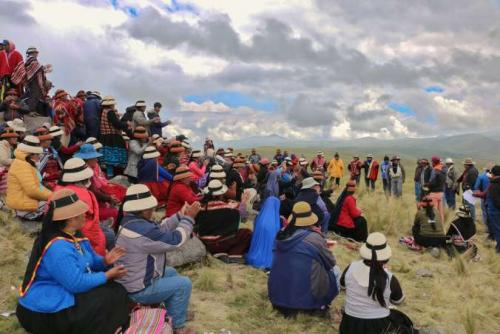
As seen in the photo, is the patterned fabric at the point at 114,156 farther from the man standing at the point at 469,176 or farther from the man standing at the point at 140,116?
the man standing at the point at 469,176

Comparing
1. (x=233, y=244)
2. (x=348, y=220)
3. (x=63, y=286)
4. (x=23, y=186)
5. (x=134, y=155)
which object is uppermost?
(x=134, y=155)

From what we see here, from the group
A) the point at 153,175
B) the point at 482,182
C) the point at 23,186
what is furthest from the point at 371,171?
the point at 23,186

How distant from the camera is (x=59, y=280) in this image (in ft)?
12.4

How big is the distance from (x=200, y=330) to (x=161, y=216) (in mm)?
4582

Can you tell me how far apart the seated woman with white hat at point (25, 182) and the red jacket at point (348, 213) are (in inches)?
259

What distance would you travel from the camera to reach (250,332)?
17.4 feet

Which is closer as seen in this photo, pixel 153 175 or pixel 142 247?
pixel 142 247

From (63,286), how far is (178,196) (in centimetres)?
374

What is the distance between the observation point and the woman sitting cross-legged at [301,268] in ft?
18.0

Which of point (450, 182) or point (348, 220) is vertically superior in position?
point (450, 182)

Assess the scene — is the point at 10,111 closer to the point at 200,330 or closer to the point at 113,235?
the point at 113,235

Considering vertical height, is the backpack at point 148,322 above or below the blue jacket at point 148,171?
below

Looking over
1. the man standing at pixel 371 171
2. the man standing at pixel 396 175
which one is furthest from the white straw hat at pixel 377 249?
the man standing at pixel 371 171

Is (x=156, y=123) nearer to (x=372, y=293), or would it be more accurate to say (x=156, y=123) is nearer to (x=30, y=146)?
(x=30, y=146)
